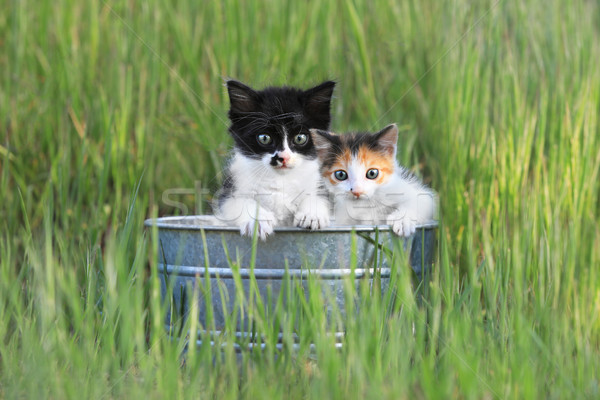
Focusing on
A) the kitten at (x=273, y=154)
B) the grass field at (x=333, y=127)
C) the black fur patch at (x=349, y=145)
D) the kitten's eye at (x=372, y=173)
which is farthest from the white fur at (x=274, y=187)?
the grass field at (x=333, y=127)

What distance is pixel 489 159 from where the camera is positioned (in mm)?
2807

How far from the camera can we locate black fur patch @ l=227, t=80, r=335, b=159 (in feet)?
8.41

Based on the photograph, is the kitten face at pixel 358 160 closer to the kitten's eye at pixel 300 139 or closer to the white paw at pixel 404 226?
the kitten's eye at pixel 300 139

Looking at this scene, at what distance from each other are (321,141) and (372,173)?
26 centimetres

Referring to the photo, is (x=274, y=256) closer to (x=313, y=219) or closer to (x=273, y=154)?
(x=313, y=219)

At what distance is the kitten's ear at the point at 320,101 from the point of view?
2623mm

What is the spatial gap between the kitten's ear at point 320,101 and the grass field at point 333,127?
582mm

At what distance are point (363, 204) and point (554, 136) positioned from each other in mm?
1016

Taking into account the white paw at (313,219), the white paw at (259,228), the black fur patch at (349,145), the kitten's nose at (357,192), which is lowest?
the white paw at (259,228)

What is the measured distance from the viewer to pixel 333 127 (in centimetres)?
345

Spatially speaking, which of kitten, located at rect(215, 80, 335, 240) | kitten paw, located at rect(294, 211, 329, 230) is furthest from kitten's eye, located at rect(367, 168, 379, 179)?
kitten paw, located at rect(294, 211, 329, 230)

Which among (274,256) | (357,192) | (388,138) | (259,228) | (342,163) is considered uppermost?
(388,138)

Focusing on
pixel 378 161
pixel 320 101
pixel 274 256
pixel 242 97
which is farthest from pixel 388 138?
pixel 274 256

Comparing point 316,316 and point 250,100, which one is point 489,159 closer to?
point 250,100
